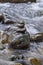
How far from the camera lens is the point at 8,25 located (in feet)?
20.3

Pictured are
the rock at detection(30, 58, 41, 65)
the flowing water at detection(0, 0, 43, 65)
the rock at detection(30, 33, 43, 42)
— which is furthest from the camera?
the rock at detection(30, 33, 43, 42)

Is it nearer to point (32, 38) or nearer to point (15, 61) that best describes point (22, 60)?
point (15, 61)

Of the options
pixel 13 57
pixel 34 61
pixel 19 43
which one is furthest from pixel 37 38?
pixel 34 61

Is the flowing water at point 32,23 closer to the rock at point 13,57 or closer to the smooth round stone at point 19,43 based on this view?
the smooth round stone at point 19,43

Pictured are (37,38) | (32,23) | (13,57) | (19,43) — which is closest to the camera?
(13,57)

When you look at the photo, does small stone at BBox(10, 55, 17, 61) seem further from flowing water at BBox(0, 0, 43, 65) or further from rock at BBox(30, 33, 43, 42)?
rock at BBox(30, 33, 43, 42)

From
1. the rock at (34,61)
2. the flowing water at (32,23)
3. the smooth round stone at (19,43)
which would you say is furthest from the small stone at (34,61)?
the smooth round stone at (19,43)

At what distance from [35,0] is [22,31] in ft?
21.5

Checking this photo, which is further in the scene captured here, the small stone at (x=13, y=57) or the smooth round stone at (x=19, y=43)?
the smooth round stone at (x=19, y=43)

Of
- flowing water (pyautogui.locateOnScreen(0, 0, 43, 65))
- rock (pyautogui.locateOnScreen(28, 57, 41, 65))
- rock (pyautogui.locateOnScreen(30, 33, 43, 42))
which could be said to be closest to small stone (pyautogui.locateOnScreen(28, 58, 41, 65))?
rock (pyautogui.locateOnScreen(28, 57, 41, 65))

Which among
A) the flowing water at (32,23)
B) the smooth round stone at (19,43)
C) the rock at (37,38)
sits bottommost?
the flowing water at (32,23)

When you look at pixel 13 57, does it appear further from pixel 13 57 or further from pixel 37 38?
pixel 37 38

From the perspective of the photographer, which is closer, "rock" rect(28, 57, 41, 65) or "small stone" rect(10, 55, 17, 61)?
"rock" rect(28, 57, 41, 65)

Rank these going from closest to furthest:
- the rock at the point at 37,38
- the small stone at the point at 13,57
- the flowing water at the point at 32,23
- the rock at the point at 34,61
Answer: the rock at the point at 34,61 < the small stone at the point at 13,57 < the flowing water at the point at 32,23 < the rock at the point at 37,38
